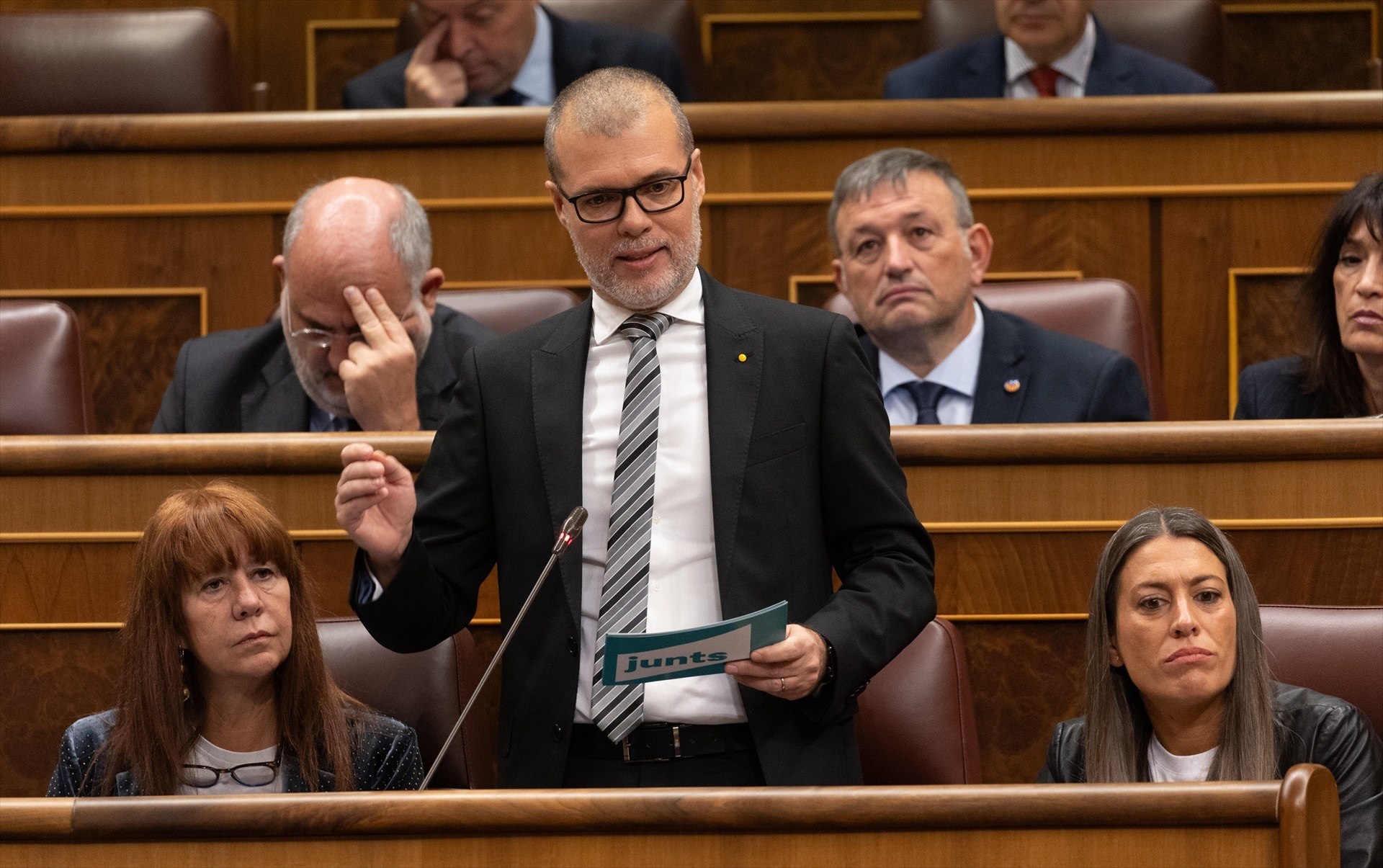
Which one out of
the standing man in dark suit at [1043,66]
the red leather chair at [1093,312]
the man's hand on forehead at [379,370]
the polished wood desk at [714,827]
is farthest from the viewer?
the standing man in dark suit at [1043,66]

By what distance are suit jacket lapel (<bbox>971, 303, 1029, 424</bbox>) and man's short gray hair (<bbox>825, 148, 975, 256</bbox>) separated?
0.37 ft

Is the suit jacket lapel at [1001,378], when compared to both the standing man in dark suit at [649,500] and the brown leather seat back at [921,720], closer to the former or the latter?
the brown leather seat back at [921,720]

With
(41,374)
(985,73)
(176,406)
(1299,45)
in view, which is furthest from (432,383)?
(1299,45)

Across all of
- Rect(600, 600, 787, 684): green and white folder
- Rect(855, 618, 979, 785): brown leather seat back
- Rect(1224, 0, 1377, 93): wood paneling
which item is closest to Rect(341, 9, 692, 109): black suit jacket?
Rect(1224, 0, 1377, 93): wood paneling

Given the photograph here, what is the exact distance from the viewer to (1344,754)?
1.03 m

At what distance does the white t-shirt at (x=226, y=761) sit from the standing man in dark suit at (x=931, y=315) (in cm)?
68

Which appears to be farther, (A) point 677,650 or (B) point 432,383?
(B) point 432,383

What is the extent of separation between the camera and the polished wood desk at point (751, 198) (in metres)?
1.73

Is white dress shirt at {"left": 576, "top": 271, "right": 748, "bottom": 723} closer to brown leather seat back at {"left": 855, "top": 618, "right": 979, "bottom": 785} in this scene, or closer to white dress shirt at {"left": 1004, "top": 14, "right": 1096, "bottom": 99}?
brown leather seat back at {"left": 855, "top": 618, "right": 979, "bottom": 785}

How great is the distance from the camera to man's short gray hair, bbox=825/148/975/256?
1580 mm

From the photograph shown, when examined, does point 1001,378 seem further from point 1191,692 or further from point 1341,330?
point 1191,692

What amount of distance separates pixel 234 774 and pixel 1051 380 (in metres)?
0.77

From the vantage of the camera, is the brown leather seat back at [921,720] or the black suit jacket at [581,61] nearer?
the brown leather seat back at [921,720]

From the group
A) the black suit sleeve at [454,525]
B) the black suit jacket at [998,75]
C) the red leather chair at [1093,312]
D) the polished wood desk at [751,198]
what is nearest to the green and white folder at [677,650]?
the black suit sleeve at [454,525]
